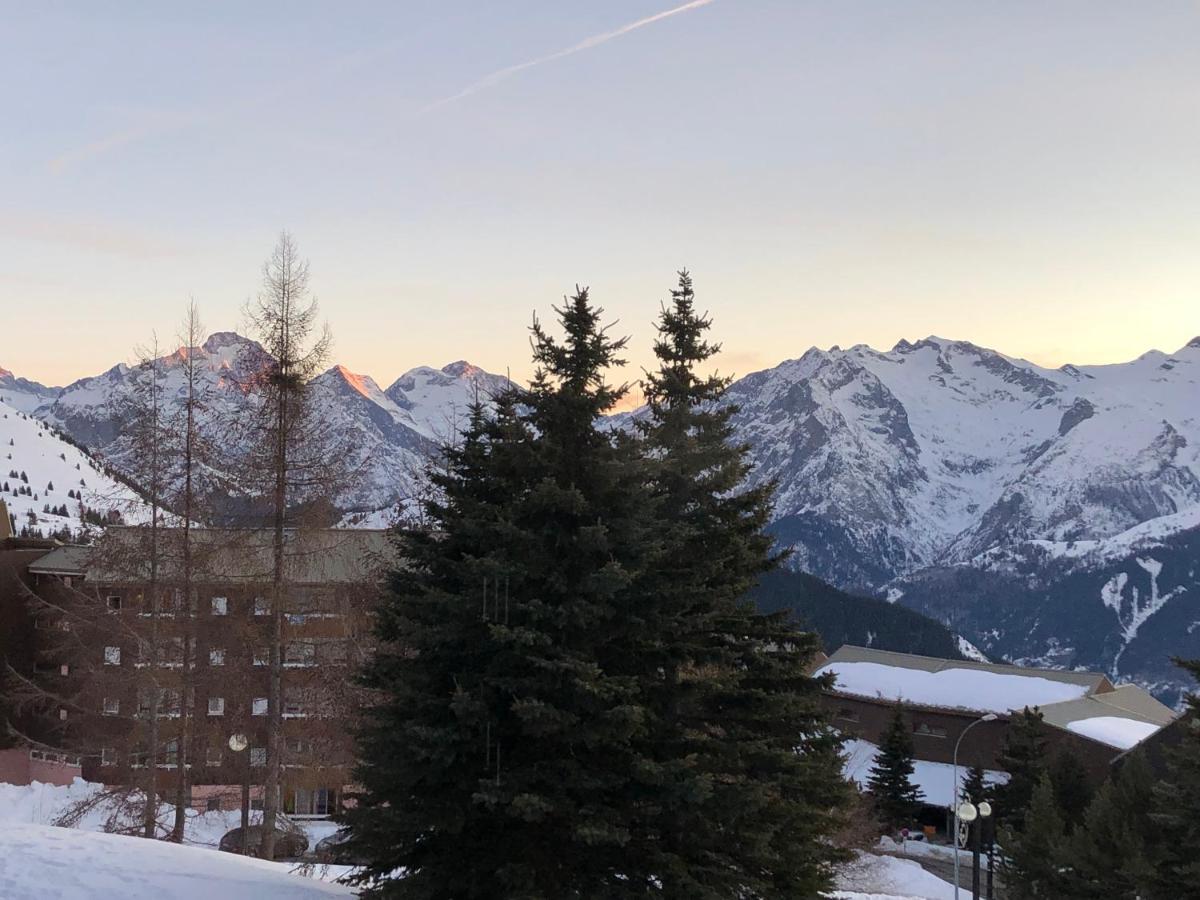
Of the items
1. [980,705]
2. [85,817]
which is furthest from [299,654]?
[980,705]

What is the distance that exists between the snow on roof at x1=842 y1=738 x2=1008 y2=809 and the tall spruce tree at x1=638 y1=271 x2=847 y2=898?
52761 millimetres

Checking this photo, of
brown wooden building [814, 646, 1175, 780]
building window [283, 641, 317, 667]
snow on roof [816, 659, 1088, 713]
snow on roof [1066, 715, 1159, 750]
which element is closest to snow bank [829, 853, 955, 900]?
brown wooden building [814, 646, 1175, 780]

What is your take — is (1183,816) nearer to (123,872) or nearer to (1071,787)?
(123,872)

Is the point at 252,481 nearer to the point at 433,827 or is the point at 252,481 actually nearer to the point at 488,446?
the point at 488,446

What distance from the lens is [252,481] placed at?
25.7 meters

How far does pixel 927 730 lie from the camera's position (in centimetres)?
8138

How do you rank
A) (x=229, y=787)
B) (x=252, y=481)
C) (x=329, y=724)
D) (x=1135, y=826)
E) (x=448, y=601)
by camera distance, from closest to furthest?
(x=448, y=601)
(x=252, y=481)
(x=329, y=724)
(x=1135, y=826)
(x=229, y=787)

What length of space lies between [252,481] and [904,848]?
161ft

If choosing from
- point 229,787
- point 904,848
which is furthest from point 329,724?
point 904,848

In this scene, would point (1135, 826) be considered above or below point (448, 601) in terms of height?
below

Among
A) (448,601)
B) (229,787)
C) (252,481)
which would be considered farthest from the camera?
(229,787)

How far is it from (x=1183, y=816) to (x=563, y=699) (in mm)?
20060

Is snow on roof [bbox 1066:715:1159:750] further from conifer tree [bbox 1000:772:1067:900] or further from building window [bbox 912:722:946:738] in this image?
conifer tree [bbox 1000:772:1067:900]

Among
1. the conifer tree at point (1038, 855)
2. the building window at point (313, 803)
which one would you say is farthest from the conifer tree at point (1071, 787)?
the building window at point (313, 803)
